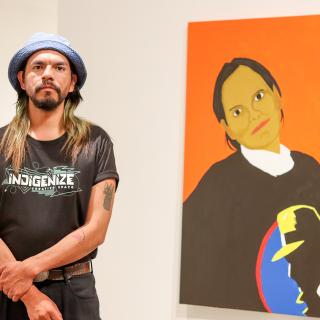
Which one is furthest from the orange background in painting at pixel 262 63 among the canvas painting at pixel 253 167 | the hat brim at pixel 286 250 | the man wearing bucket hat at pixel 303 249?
the hat brim at pixel 286 250

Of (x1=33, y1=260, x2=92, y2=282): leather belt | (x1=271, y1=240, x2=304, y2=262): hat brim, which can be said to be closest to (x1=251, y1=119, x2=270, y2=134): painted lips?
(x1=271, y1=240, x2=304, y2=262): hat brim

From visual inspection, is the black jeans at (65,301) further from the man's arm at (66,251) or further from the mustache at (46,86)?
the mustache at (46,86)

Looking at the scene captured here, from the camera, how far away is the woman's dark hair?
2750 mm

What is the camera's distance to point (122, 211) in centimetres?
299

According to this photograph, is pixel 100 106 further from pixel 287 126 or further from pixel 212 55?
pixel 287 126

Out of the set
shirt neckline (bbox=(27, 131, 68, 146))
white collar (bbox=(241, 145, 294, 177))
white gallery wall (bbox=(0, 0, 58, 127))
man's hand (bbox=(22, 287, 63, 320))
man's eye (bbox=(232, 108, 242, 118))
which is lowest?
man's hand (bbox=(22, 287, 63, 320))

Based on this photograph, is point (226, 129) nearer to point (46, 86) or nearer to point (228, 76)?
point (228, 76)

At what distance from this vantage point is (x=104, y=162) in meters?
2.00

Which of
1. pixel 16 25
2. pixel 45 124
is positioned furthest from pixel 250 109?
pixel 16 25

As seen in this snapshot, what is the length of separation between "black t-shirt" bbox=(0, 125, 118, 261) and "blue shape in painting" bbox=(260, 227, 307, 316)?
1009 mm

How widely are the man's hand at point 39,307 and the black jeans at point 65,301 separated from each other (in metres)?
0.06

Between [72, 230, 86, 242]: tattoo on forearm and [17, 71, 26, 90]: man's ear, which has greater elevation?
[17, 71, 26, 90]: man's ear

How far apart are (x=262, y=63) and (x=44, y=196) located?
1305 mm

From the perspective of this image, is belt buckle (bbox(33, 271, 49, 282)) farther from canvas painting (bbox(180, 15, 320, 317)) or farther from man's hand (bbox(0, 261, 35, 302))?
canvas painting (bbox(180, 15, 320, 317))
